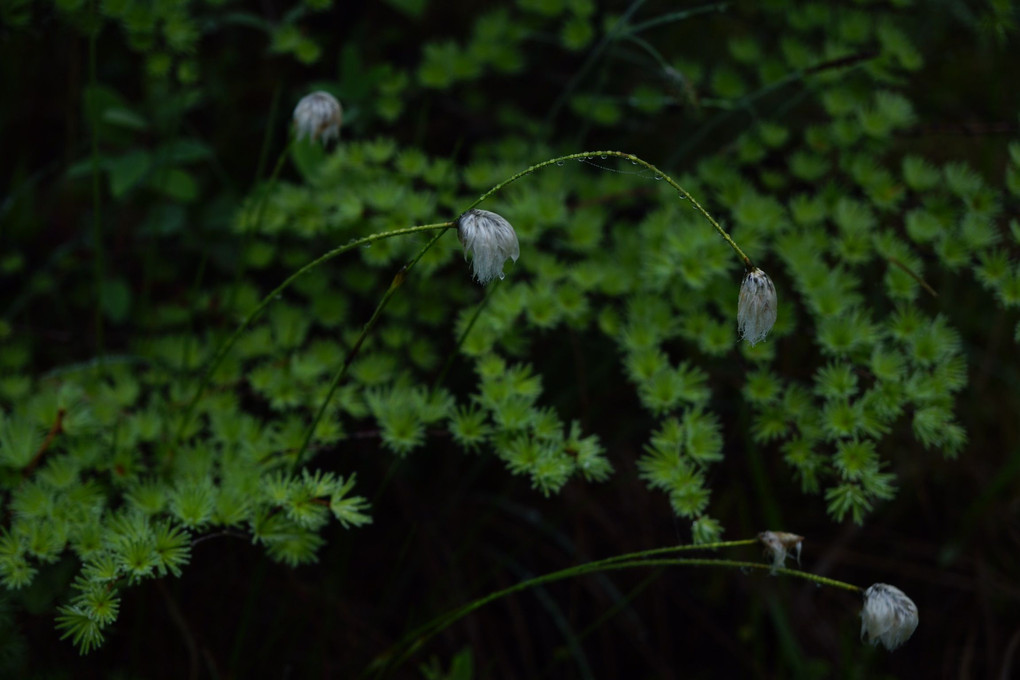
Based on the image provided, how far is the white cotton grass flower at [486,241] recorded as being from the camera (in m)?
0.90

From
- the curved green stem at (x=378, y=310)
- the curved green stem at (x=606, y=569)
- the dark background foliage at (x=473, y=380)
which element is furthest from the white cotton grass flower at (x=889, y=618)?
the curved green stem at (x=378, y=310)

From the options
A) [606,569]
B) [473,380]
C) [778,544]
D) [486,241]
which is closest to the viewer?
[486,241]

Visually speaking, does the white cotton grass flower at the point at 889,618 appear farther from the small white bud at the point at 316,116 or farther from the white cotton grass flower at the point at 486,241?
the small white bud at the point at 316,116

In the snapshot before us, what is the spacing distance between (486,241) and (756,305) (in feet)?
1.12

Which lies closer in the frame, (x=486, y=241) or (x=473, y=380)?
(x=486, y=241)

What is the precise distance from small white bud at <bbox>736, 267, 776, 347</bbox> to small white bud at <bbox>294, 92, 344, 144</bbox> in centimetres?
70

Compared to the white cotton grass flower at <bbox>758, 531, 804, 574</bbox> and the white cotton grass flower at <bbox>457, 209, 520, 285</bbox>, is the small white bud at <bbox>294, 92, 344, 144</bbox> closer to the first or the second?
the white cotton grass flower at <bbox>457, 209, 520, 285</bbox>

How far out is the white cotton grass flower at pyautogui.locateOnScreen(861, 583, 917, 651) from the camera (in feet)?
3.16

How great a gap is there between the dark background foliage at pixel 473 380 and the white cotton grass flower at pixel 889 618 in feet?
1.76

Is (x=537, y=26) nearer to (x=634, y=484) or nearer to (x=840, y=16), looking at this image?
(x=840, y=16)

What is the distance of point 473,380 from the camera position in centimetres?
177

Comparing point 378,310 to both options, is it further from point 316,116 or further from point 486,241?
point 316,116

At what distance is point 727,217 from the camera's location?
177 centimetres

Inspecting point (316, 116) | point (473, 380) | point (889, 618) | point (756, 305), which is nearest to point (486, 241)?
point (756, 305)
